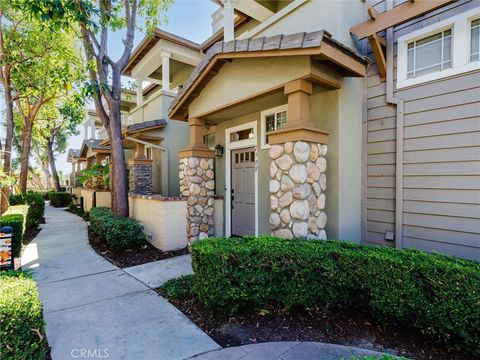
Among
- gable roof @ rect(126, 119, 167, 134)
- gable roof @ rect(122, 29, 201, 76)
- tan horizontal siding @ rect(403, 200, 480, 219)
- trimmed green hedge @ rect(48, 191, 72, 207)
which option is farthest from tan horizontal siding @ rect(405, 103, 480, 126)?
trimmed green hedge @ rect(48, 191, 72, 207)

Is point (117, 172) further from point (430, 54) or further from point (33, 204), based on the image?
point (430, 54)

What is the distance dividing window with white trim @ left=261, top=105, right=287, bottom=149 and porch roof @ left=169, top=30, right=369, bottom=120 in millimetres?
1469

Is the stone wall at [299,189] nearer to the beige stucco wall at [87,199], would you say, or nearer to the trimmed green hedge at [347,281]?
the trimmed green hedge at [347,281]

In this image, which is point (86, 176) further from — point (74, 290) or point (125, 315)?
point (125, 315)

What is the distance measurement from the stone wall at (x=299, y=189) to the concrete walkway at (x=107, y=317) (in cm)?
202

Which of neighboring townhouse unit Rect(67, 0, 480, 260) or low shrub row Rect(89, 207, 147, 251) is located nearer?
→ neighboring townhouse unit Rect(67, 0, 480, 260)

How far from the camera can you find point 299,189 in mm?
4059

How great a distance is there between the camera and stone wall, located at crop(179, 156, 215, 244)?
650cm

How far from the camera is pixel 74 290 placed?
175 inches

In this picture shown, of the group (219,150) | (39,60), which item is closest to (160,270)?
(219,150)

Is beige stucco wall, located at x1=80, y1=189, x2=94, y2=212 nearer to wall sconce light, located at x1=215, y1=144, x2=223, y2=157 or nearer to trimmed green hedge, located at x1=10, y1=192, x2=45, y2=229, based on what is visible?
trimmed green hedge, located at x1=10, y1=192, x2=45, y2=229

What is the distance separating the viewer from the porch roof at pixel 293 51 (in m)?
3.71

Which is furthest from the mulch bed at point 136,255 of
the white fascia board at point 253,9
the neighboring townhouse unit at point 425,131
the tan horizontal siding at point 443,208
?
the white fascia board at point 253,9

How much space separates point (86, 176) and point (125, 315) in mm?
10670
